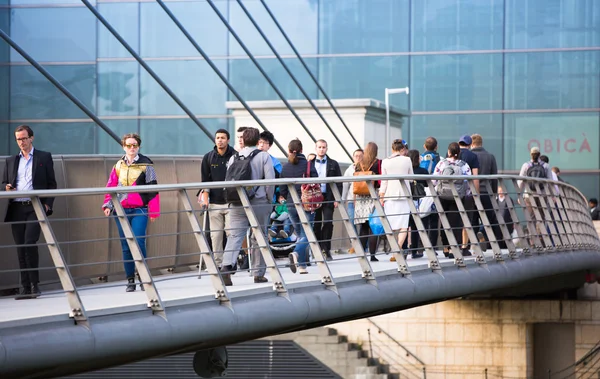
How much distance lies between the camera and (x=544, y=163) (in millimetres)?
20766

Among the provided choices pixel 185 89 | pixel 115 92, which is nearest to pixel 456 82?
pixel 185 89

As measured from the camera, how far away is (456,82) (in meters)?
31.1

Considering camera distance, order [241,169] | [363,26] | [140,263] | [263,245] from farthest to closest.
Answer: [363,26] < [241,169] < [263,245] < [140,263]

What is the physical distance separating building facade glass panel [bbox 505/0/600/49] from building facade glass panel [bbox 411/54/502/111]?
79 cm

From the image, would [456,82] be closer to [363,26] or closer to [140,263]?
[363,26]

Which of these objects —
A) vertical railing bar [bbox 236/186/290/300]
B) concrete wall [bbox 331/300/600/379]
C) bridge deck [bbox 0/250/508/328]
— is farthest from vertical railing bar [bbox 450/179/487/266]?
concrete wall [bbox 331/300/600/379]

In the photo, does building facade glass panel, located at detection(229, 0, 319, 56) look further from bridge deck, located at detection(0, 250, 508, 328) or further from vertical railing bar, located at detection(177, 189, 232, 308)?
vertical railing bar, located at detection(177, 189, 232, 308)

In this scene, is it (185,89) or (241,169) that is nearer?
(241,169)

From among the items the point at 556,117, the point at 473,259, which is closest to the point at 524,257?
the point at 473,259

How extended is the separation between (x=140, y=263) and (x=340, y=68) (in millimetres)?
23590

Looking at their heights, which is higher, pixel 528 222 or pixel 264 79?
pixel 264 79

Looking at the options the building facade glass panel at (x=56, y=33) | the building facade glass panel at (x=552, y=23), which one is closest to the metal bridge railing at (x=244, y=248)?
the building facade glass panel at (x=552, y=23)

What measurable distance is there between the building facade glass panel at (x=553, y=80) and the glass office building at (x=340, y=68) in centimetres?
3

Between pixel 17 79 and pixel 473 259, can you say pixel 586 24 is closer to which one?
pixel 17 79
